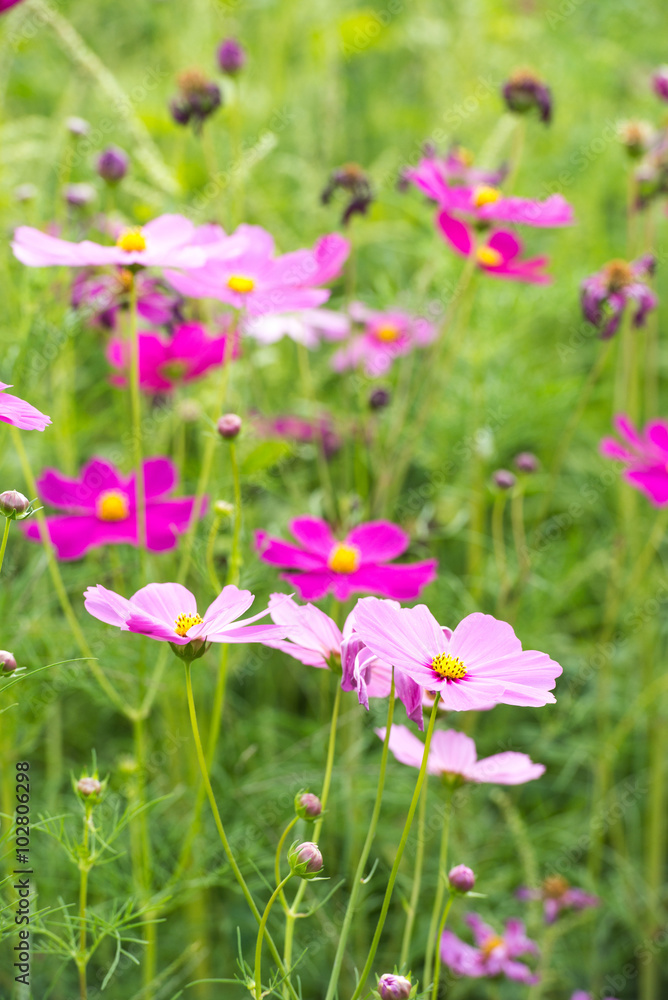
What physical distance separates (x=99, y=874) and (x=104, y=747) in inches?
13.1

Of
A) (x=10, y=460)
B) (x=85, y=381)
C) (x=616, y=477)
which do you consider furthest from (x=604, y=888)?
(x=85, y=381)

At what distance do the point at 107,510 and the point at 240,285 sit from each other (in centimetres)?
20

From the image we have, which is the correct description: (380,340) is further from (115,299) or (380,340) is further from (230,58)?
(115,299)

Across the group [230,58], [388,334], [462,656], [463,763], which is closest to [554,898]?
[463,763]

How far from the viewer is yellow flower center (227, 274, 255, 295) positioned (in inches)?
28.0

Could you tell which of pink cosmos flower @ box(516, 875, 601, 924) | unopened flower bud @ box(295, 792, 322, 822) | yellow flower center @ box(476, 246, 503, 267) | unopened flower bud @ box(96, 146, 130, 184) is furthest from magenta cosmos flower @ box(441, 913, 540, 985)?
unopened flower bud @ box(96, 146, 130, 184)

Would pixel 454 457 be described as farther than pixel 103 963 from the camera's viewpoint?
Yes

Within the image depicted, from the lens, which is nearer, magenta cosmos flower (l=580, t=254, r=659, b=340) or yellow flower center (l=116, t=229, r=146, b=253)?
yellow flower center (l=116, t=229, r=146, b=253)

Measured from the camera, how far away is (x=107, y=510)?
72 centimetres

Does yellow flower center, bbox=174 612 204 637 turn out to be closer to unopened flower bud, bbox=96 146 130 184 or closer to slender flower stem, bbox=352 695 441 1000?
slender flower stem, bbox=352 695 441 1000

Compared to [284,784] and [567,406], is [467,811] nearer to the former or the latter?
[284,784]

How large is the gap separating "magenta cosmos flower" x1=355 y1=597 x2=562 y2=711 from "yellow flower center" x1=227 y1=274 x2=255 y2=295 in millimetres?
369

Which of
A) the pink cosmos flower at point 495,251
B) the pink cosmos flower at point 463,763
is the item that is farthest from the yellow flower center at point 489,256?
the pink cosmos flower at point 463,763

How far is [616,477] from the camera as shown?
1147 mm
